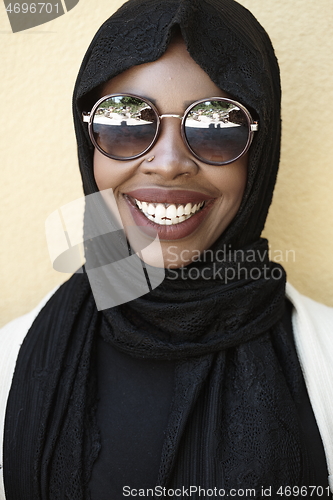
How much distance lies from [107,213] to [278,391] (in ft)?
2.77

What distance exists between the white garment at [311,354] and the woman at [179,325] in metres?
0.02

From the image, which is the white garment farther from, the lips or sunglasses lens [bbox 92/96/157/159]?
sunglasses lens [bbox 92/96/157/159]

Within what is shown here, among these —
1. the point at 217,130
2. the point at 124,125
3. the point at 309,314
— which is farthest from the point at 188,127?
the point at 309,314

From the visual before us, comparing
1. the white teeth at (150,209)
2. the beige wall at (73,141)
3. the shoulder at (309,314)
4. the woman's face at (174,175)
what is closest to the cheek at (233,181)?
the woman's face at (174,175)

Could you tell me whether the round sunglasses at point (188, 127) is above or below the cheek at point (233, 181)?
above

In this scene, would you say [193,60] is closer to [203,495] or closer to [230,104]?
[230,104]

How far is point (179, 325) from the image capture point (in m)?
1.60

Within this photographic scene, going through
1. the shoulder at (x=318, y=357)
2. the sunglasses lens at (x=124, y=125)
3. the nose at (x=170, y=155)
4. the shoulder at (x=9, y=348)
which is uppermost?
the sunglasses lens at (x=124, y=125)

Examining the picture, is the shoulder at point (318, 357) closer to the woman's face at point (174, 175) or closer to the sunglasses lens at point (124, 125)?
the woman's face at point (174, 175)

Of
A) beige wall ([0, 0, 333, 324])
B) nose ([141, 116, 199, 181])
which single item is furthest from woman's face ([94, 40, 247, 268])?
beige wall ([0, 0, 333, 324])

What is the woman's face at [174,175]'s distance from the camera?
4.69 ft

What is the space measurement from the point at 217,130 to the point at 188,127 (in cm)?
9

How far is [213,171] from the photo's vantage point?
4.89 feet

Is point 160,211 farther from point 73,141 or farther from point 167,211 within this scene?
point 73,141
